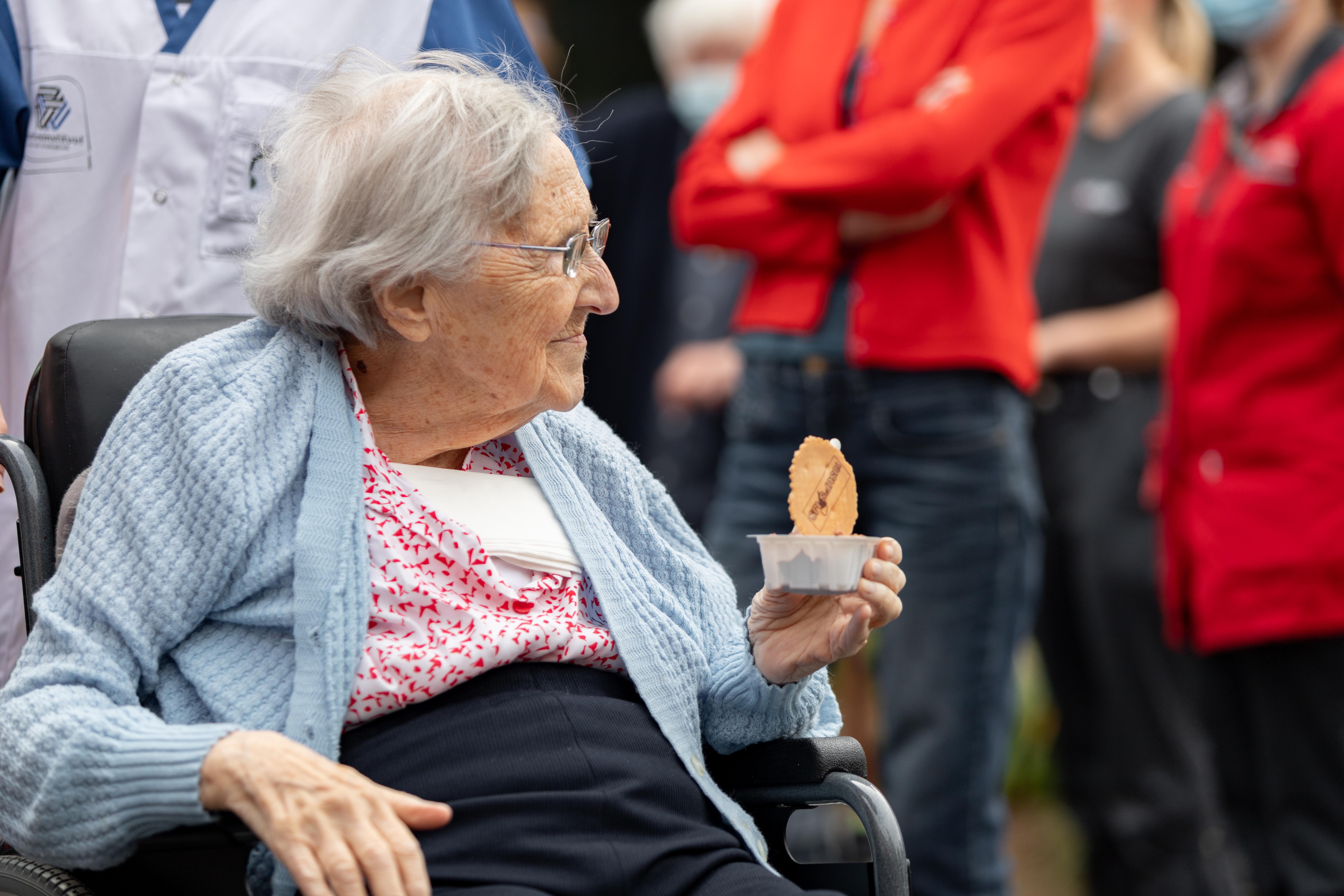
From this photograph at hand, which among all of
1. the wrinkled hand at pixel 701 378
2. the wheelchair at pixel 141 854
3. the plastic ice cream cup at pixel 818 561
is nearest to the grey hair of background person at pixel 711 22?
the wrinkled hand at pixel 701 378

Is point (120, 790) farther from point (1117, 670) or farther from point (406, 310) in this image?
point (1117, 670)

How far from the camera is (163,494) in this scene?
5.75 ft

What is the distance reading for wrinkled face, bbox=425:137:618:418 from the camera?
195 cm

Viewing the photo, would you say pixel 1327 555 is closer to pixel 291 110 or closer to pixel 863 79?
pixel 863 79

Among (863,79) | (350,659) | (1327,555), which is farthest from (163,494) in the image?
(1327,555)

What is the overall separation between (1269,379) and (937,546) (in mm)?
968

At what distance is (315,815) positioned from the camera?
5.06 feet

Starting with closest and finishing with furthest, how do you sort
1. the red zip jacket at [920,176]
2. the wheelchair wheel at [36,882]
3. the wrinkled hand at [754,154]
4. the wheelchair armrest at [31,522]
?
1. the wheelchair wheel at [36,882]
2. the wheelchair armrest at [31,522]
3. the red zip jacket at [920,176]
4. the wrinkled hand at [754,154]

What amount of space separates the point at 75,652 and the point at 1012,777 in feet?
15.0

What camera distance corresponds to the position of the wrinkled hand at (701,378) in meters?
4.26

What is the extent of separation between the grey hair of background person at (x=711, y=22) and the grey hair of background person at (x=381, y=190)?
9.21 ft

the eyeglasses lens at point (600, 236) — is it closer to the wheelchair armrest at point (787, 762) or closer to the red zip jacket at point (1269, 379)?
the wheelchair armrest at point (787, 762)

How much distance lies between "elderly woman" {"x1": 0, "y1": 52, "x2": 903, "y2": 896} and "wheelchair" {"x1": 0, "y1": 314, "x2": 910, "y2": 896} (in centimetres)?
4

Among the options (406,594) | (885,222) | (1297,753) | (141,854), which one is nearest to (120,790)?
(141,854)
